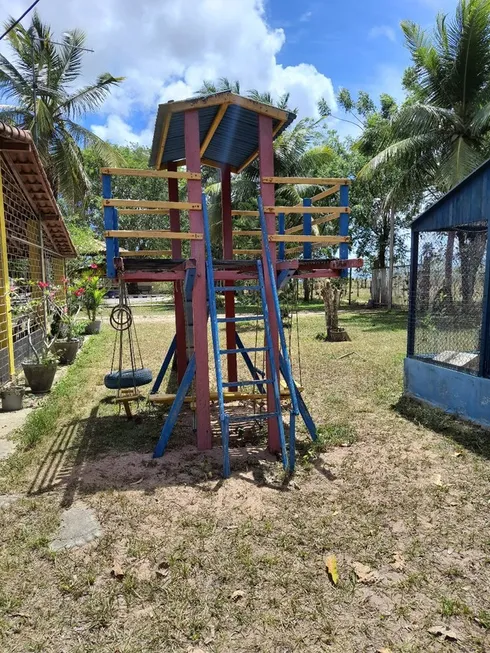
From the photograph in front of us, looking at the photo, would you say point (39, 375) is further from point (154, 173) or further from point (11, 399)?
point (154, 173)

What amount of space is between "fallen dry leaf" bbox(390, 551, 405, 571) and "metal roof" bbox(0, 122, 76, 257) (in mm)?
7668

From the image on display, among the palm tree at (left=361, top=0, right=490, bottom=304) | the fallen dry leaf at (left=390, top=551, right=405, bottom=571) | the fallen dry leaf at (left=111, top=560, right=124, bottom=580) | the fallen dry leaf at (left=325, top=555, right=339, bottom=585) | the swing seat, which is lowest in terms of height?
the fallen dry leaf at (left=390, top=551, right=405, bottom=571)

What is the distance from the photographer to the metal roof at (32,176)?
7750mm

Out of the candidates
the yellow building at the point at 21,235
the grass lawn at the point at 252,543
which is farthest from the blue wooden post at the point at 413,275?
the yellow building at the point at 21,235

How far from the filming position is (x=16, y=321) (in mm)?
9883

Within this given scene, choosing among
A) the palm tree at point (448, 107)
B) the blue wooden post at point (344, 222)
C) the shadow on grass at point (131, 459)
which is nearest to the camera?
the shadow on grass at point (131, 459)

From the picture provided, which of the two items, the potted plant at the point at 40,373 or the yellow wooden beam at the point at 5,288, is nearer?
the potted plant at the point at 40,373

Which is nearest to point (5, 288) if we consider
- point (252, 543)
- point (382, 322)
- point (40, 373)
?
point (40, 373)

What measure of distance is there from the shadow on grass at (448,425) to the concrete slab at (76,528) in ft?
12.0

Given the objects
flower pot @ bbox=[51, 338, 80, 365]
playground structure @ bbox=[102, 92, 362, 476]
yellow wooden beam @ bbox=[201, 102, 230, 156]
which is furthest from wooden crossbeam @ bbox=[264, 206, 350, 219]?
flower pot @ bbox=[51, 338, 80, 365]

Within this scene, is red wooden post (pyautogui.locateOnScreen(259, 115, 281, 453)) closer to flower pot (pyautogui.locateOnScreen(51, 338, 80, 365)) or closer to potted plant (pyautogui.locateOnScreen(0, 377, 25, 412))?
potted plant (pyautogui.locateOnScreen(0, 377, 25, 412))

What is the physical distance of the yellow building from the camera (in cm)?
790

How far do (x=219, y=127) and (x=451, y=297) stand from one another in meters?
3.78

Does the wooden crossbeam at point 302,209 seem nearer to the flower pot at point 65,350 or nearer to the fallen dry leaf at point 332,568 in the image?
the fallen dry leaf at point 332,568
